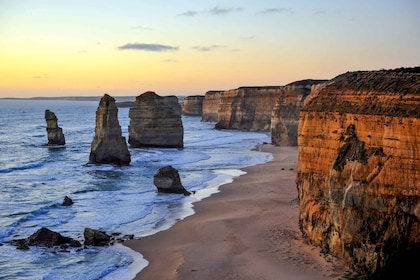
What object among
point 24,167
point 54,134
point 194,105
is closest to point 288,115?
point 54,134

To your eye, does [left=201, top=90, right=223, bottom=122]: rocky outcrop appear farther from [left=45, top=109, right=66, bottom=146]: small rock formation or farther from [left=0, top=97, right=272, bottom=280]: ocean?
[left=0, top=97, right=272, bottom=280]: ocean

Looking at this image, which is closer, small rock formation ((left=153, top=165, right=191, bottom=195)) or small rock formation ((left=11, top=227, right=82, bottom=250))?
small rock formation ((left=11, top=227, right=82, bottom=250))

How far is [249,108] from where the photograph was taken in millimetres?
97875

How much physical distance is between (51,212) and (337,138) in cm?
1747

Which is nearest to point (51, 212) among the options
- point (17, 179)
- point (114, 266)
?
point (114, 266)

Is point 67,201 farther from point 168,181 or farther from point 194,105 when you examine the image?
point 194,105

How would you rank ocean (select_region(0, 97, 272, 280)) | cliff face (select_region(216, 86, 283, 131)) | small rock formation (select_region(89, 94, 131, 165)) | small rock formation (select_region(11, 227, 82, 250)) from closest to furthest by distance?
ocean (select_region(0, 97, 272, 280)) < small rock formation (select_region(11, 227, 82, 250)) < small rock formation (select_region(89, 94, 131, 165)) < cliff face (select_region(216, 86, 283, 131))

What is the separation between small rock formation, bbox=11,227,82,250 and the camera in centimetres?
2128

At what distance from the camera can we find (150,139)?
61250mm

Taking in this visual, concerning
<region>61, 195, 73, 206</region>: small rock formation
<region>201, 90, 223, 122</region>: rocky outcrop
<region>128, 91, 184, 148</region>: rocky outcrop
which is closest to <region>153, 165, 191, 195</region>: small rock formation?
<region>61, 195, 73, 206</region>: small rock formation

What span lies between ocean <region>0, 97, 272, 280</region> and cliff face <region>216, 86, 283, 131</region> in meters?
34.7

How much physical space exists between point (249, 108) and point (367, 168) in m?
82.8

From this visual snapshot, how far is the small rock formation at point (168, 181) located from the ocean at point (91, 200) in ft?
1.82

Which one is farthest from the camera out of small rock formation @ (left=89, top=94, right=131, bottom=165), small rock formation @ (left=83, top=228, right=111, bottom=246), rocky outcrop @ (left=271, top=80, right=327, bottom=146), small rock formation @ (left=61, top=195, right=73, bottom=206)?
rocky outcrop @ (left=271, top=80, right=327, bottom=146)
